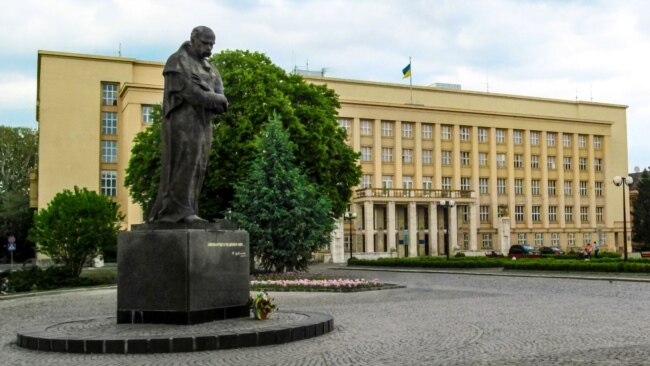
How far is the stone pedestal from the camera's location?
1265 centimetres

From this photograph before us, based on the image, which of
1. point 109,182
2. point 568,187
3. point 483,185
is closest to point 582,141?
point 568,187

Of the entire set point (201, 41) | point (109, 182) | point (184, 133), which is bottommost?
point (184, 133)

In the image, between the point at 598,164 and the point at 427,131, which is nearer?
the point at 427,131

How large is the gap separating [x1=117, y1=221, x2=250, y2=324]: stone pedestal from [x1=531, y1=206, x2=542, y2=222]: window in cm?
7852

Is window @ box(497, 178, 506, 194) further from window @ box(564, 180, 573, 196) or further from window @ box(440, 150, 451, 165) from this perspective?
window @ box(564, 180, 573, 196)

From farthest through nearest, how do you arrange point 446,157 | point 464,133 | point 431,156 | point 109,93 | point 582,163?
point 582,163 → point 464,133 → point 446,157 → point 431,156 → point 109,93

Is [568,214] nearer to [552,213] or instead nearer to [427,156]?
[552,213]

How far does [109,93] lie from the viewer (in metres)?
70.7

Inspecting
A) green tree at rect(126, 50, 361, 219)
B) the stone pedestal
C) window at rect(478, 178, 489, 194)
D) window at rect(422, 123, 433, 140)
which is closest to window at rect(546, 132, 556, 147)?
window at rect(478, 178, 489, 194)

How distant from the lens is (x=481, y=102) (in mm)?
88312

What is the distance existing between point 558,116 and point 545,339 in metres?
84.4

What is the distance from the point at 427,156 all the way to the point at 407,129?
13.2 ft

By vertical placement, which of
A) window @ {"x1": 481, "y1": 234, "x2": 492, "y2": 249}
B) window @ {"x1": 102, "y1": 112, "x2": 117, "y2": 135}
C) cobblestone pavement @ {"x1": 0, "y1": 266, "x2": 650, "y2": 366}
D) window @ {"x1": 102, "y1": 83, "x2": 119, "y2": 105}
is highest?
window @ {"x1": 102, "y1": 83, "x2": 119, "y2": 105}

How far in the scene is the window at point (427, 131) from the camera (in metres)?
81.4
